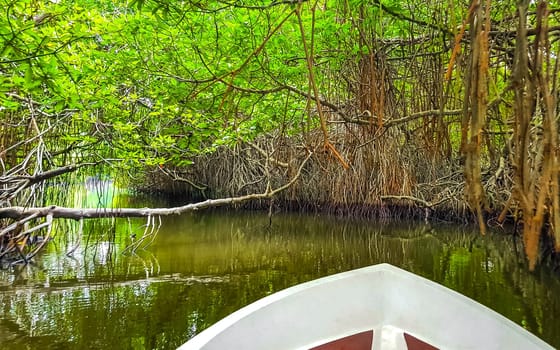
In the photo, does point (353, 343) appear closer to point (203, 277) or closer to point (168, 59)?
point (203, 277)

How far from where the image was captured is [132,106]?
18.7 feet

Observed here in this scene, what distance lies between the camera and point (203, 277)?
4.11 m

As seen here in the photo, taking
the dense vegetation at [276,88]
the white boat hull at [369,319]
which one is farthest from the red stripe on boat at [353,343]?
the dense vegetation at [276,88]

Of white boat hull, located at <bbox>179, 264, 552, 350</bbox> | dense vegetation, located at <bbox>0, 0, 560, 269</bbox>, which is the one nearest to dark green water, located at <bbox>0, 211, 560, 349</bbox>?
dense vegetation, located at <bbox>0, 0, 560, 269</bbox>

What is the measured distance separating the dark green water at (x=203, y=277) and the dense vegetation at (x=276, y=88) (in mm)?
627

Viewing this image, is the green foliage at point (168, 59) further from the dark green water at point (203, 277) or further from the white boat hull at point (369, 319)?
the dark green water at point (203, 277)

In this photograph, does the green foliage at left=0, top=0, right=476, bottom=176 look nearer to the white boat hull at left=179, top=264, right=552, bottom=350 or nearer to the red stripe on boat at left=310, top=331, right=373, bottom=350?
the white boat hull at left=179, top=264, right=552, bottom=350

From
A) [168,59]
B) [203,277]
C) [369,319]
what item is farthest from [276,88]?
[203,277]

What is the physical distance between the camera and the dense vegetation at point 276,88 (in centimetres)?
142

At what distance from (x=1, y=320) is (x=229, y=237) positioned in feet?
13.1

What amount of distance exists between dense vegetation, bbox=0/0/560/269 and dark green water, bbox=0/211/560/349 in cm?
63

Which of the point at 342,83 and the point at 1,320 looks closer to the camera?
the point at 1,320

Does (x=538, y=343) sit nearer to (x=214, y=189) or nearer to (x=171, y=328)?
(x=171, y=328)

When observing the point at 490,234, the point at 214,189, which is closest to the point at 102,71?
the point at 490,234
